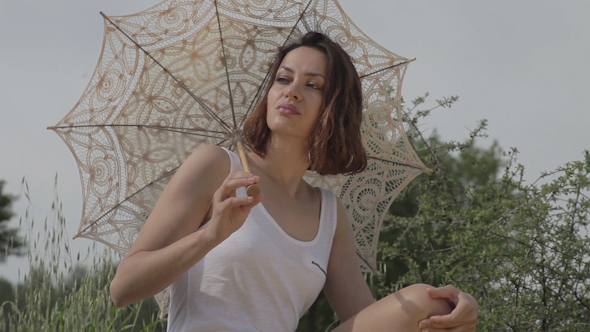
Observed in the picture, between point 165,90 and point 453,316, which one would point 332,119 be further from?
point 453,316

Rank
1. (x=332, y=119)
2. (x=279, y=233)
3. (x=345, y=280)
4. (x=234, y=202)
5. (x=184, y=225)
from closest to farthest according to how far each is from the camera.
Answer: (x=234, y=202)
(x=184, y=225)
(x=279, y=233)
(x=332, y=119)
(x=345, y=280)

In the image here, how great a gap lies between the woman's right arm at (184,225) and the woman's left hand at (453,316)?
2.45ft

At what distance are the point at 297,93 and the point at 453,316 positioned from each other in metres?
0.95

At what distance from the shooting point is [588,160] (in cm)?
360

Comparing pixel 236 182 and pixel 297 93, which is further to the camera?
pixel 297 93

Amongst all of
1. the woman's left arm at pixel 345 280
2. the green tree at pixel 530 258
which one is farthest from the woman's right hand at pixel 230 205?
the green tree at pixel 530 258

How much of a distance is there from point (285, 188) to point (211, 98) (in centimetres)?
46

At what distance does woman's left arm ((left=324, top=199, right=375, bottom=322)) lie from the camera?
8.25ft

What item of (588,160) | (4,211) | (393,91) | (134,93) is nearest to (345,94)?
(393,91)

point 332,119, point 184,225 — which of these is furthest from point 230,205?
point 332,119

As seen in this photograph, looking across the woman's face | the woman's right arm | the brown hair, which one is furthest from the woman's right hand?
the brown hair

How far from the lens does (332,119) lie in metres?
2.41

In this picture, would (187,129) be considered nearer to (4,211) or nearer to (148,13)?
(148,13)

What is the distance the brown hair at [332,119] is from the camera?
2.44 metres
